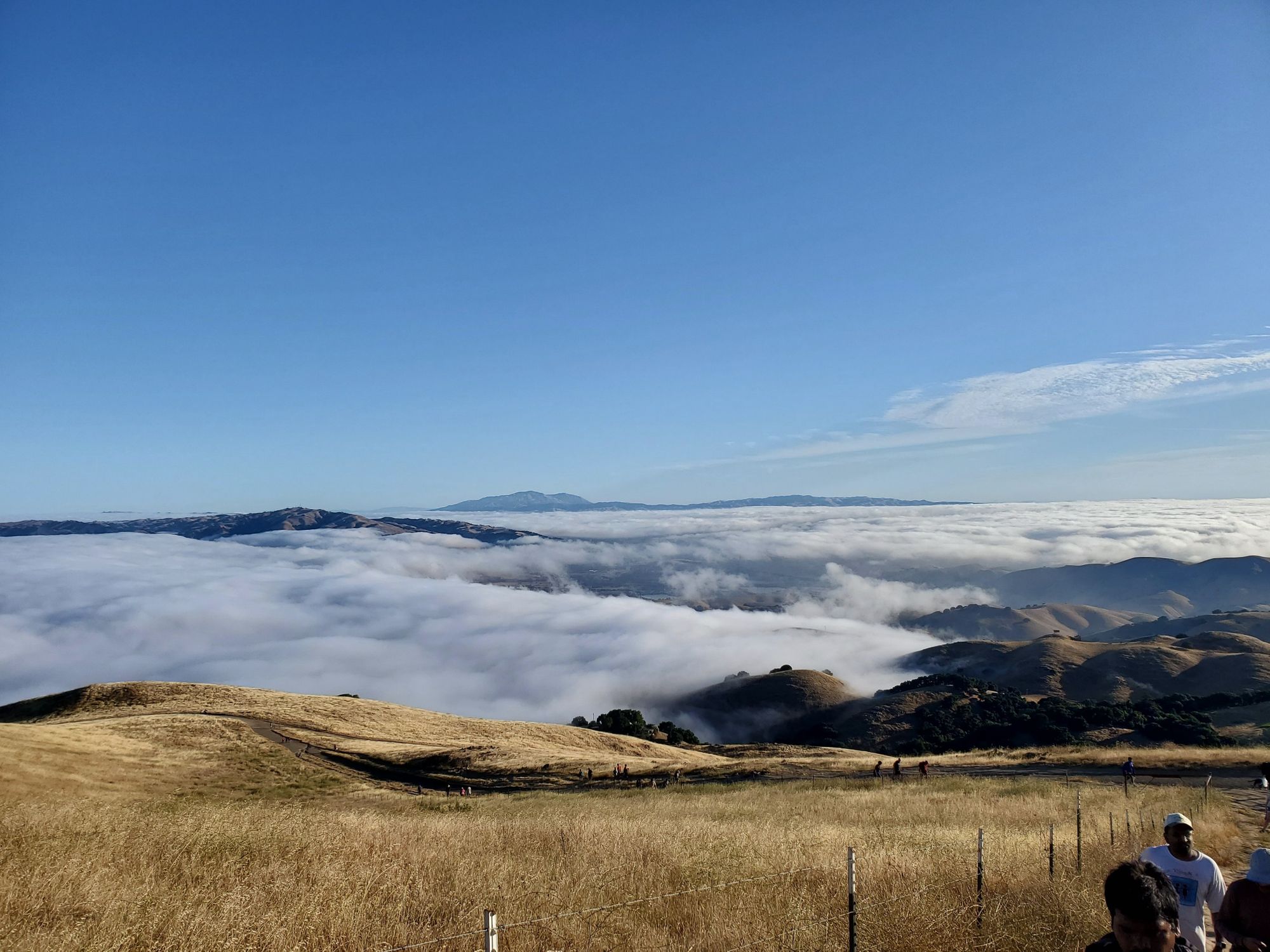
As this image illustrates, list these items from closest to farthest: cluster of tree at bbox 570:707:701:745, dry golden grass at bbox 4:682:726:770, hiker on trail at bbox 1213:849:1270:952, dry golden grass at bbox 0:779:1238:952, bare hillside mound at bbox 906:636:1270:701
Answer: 1. hiker on trail at bbox 1213:849:1270:952
2. dry golden grass at bbox 0:779:1238:952
3. dry golden grass at bbox 4:682:726:770
4. cluster of tree at bbox 570:707:701:745
5. bare hillside mound at bbox 906:636:1270:701

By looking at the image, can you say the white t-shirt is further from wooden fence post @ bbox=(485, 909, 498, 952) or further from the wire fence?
wooden fence post @ bbox=(485, 909, 498, 952)

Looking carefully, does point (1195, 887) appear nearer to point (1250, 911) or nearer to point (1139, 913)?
point (1250, 911)

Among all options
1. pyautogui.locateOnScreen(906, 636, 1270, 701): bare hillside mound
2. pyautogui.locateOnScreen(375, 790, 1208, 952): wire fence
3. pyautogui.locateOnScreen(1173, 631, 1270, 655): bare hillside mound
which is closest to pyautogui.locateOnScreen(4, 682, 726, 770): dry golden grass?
pyautogui.locateOnScreen(375, 790, 1208, 952): wire fence

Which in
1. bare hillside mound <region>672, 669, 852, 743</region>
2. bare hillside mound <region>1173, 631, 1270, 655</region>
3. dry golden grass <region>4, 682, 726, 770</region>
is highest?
dry golden grass <region>4, 682, 726, 770</region>

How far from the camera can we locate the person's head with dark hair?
3803 mm

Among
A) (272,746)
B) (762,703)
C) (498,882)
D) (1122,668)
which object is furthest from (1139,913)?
(1122,668)

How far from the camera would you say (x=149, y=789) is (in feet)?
88.2

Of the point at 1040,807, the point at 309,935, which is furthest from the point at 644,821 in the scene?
the point at 1040,807

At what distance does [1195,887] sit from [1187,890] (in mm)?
75

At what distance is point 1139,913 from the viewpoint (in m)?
3.82

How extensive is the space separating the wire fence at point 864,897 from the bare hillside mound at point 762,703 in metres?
106

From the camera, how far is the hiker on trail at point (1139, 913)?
150 inches

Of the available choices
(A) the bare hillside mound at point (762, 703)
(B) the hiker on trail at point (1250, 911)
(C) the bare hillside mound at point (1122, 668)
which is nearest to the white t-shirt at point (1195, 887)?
(B) the hiker on trail at point (1250, 911)

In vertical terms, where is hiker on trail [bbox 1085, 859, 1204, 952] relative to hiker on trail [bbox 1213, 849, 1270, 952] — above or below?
above
